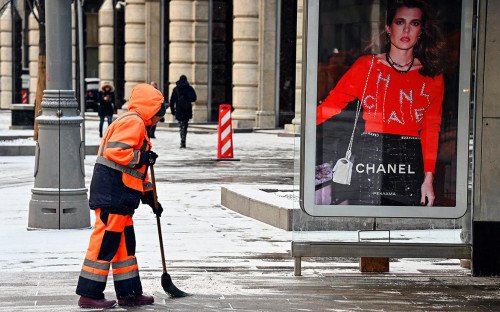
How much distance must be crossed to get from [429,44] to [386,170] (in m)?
1.05

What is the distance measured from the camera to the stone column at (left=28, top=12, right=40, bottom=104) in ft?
171

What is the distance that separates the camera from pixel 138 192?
7.99 metres

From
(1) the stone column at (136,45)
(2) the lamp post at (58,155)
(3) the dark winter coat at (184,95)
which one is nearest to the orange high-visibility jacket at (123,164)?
(2) the lamp post at (58,155)

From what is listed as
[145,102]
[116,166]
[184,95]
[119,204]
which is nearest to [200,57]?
[184,95]

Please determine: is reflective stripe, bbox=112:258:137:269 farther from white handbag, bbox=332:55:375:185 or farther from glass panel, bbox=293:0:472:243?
white handbag, bbox=332:55:375:185

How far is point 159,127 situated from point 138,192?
28139mm

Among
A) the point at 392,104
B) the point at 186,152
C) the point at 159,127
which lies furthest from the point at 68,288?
the point at 159,127

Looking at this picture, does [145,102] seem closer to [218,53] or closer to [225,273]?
[225,273]

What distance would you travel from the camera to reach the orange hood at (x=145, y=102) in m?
8.06

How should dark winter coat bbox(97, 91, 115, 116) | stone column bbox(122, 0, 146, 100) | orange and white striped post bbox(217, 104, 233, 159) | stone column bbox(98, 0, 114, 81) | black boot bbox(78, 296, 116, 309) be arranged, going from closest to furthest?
black boot bbox(78, 296, 116, 309)
orange and white striped post bbox(217, 104, 233, 159)
dark winter coat bbox(97, 91, 115, 116)
stone column bbox(122, 0, 146, 100)
stone column bbox(98, 0, 114, 81)

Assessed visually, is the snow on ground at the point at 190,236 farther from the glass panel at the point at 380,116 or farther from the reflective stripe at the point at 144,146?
the reflective stripe at the point at 144,146

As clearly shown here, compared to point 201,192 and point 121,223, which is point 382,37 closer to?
point 121,223

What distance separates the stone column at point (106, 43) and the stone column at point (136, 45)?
5200 mm

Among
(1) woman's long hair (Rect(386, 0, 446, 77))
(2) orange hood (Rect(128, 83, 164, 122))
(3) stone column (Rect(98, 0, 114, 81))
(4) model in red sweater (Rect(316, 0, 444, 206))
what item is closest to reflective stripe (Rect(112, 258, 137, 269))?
(2) orange hood (Rect(128, 83, 164, 122))
